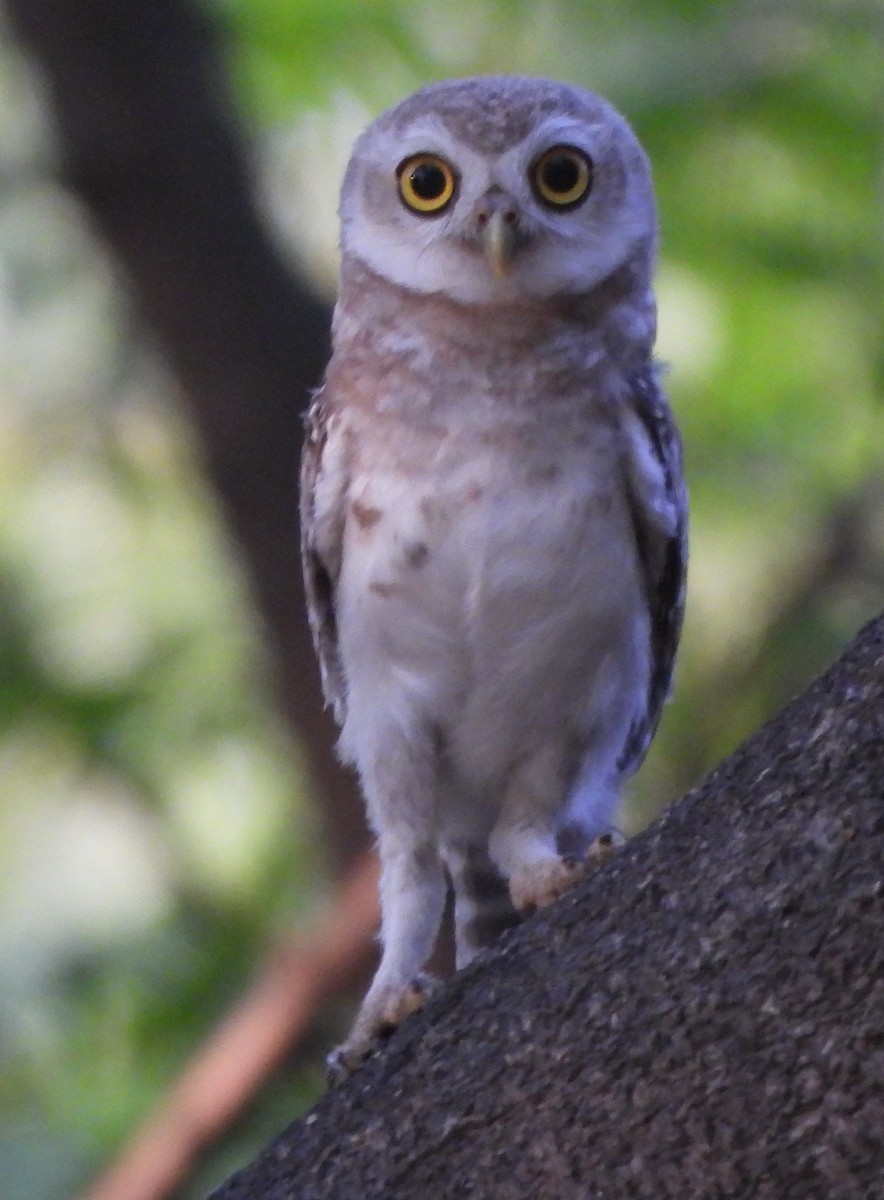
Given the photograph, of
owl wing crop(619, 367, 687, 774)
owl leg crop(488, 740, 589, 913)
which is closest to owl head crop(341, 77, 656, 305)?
owl wing crop(619, 367, 687, 774)

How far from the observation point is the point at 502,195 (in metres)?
3.48

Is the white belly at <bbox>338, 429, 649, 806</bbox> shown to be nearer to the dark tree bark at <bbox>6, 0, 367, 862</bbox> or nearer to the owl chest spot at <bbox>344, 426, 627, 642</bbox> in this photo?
the owl chest spot at <bbox>344, 426, 627, 642</bbox>

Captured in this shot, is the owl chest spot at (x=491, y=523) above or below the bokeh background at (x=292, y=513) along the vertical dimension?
below

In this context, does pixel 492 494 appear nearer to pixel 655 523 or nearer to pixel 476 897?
pixel 655 523

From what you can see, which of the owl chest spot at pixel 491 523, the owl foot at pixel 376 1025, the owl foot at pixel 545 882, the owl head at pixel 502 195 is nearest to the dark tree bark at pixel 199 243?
the owl head at pixel 502 195

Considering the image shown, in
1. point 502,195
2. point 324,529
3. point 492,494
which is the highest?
point 502,195

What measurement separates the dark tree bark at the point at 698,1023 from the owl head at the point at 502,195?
1525 millimetres

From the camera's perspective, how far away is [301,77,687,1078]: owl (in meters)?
3.34

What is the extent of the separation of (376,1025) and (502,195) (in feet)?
4.87

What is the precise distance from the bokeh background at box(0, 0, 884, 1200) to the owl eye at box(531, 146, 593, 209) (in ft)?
2.00

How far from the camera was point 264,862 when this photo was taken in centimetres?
498

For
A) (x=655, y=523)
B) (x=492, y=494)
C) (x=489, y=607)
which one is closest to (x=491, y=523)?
(x=492, y=494)

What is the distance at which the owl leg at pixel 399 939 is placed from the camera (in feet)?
9.57

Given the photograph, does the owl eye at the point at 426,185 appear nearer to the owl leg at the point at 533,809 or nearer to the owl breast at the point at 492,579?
the owl breast at the point at 492,579
